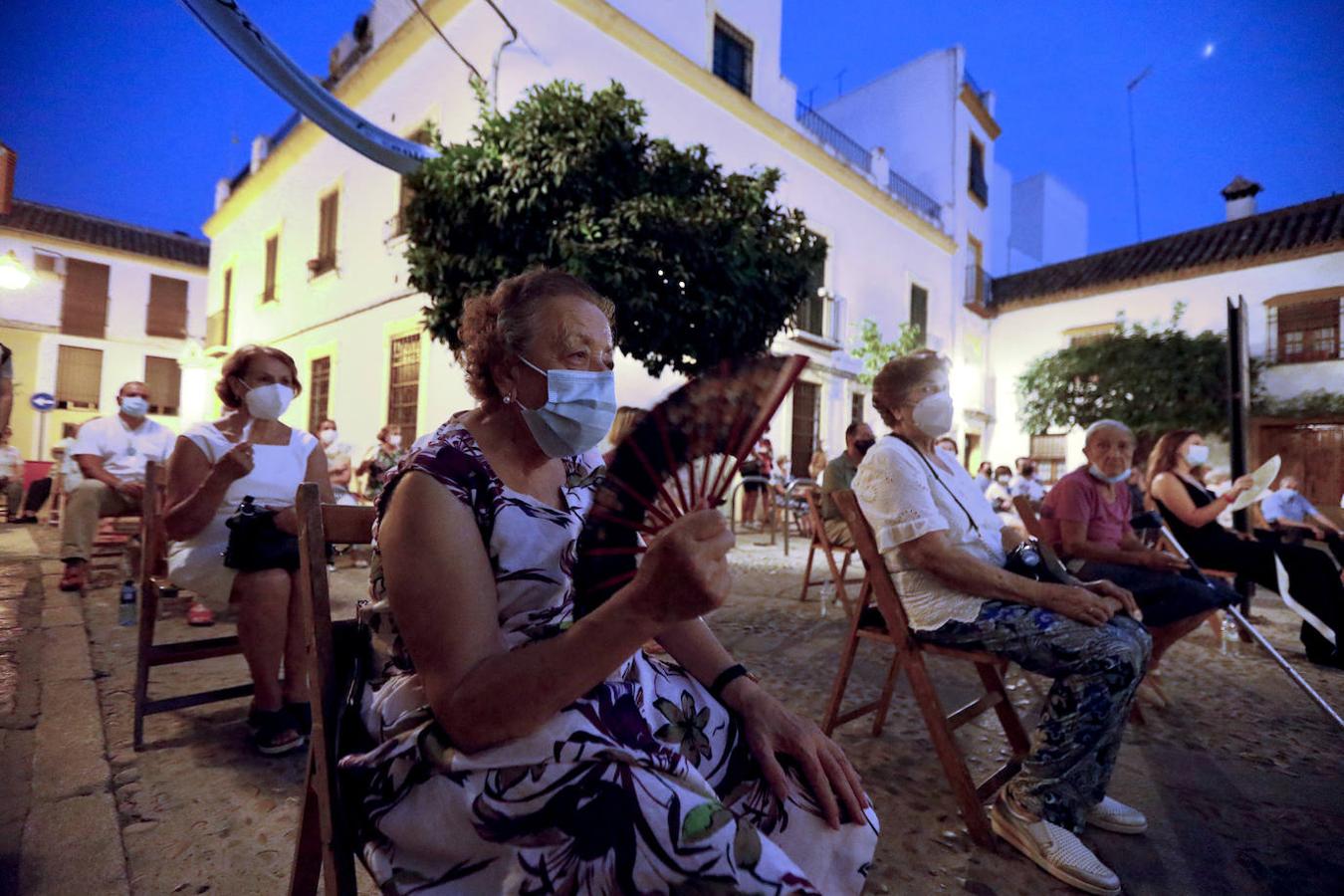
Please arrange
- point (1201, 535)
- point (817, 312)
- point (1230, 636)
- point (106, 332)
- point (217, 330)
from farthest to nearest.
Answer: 1. point (217, 330)
2. point (817, 312)
3. point (106, 332)
4. point (1230, 636)
5. point (1201, 535)

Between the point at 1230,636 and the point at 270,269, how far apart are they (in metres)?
17.1

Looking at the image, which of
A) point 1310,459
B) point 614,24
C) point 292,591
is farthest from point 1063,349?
point 292,591

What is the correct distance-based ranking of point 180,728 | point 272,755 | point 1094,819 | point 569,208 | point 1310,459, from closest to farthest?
point 1094,819 → point 272,755 → point 180,728 → point 569,208 → point 1310,459

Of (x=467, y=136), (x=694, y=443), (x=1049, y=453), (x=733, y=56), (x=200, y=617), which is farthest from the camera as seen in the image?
(x=1049, y=453)

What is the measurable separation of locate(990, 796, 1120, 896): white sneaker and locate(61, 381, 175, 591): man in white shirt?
5317 millimetres

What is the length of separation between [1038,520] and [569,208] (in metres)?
4.16

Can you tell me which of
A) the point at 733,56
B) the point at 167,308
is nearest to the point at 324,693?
the point at 733,56

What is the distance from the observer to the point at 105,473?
436 cm

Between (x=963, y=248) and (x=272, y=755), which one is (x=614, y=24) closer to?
(x=272, y=755)

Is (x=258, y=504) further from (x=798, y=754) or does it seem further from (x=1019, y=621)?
(x=1019, y=621)

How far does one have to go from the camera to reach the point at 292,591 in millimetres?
2283

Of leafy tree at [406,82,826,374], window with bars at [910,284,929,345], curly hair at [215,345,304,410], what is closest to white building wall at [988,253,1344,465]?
window with bars at [910,284,929,345]

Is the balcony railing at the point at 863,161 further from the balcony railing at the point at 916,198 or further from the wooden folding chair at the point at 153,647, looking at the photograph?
the wooden folding chair at the point at 153,647

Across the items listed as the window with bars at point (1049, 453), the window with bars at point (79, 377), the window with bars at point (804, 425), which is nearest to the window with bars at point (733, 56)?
the window with bars at point (804, 425)
